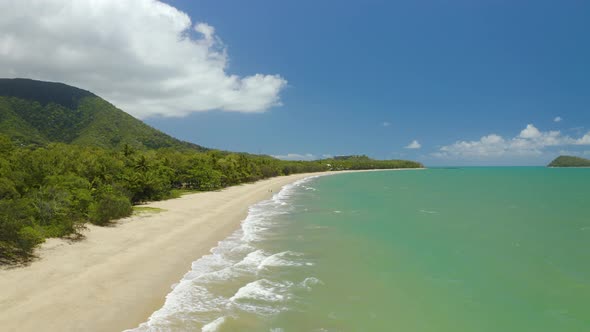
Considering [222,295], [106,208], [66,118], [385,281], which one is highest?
[66,118]

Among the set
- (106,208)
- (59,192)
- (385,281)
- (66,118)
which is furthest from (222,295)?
(66,118)

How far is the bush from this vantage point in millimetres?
22828

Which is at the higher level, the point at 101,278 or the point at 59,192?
the point at 59,192

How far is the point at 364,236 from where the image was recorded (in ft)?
78.7

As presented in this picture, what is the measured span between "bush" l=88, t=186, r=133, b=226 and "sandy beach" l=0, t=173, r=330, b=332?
3.61 feet

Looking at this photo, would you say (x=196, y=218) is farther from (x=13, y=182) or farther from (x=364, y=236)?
(x=364, y=236)

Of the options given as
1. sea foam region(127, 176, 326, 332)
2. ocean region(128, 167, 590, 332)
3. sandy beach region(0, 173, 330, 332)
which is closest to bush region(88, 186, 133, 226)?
sandy beach region(0, 173, 330, 332)

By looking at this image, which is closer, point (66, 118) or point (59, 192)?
point (59, 192)

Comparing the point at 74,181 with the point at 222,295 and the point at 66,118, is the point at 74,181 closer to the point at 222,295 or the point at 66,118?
the point at 222,295

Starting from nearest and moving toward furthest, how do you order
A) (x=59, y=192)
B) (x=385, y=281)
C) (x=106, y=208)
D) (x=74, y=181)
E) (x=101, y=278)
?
(x=101, y=278), (x=385, y=281), (x=59, y=192), (x=74, y=181), (x=106, y=208)

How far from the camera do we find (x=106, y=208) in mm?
23531

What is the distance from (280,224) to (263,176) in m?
75.9

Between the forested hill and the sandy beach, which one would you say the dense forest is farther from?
the forested hill

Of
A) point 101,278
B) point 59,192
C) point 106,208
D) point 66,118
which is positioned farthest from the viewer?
point 66,118
